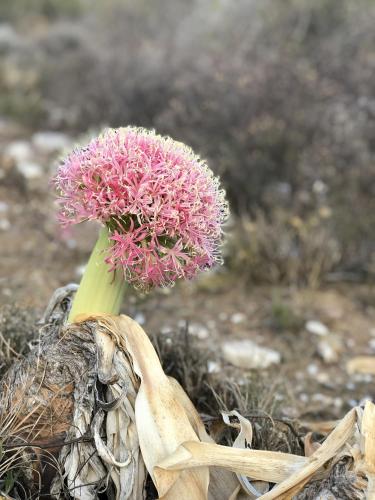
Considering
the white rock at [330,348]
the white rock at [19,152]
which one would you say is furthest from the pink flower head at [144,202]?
the white rock at [19,152]

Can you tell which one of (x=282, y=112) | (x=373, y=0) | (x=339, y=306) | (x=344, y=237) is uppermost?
(x=373, y=0)

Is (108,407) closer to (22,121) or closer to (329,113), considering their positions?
(329,113)

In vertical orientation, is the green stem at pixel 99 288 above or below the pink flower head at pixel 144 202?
below

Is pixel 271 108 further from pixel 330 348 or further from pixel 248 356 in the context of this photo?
pixel 248 356

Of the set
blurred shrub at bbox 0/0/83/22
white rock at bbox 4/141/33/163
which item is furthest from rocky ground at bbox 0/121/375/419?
blurred shrub at bbox 0/0/83/22

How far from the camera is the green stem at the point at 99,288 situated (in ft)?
6.17

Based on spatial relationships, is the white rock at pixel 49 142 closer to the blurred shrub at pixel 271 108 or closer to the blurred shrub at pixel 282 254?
the blurred shrub at pixel 271 108

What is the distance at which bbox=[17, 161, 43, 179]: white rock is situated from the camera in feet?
18.1

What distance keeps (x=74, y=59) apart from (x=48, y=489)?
7484mm

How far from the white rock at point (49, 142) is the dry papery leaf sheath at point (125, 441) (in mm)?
4562

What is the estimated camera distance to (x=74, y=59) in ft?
28.0

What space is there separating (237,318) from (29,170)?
97.9 inches

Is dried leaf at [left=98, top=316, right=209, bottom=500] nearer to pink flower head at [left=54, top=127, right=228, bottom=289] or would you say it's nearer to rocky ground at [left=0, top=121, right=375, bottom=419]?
pink flower head at [left=54, top=127, right=228, bottom=289]

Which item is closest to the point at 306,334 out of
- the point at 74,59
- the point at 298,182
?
the point at 298,182
